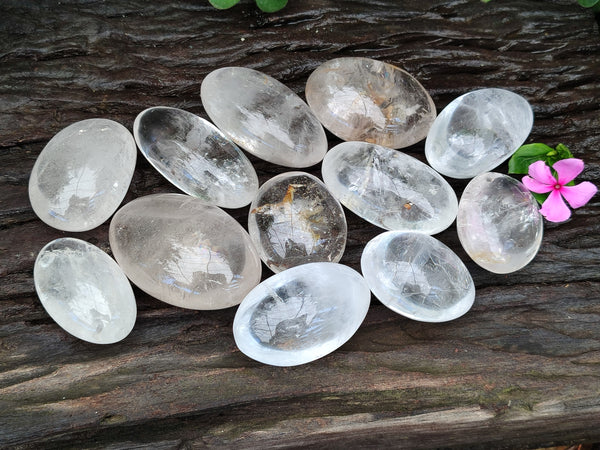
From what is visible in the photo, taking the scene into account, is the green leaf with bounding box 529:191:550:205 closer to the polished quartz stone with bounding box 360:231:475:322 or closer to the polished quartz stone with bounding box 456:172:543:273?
the polished quartz stone with bounding box 456:172:543:273

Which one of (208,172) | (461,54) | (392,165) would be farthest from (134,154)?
(461,54)

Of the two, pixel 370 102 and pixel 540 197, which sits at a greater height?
pixel 370 102

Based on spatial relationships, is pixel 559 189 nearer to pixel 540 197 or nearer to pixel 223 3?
pixel 540 197

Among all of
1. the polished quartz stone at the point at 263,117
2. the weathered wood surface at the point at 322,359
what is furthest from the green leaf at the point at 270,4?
the polished quartz stone at the point at 263,117

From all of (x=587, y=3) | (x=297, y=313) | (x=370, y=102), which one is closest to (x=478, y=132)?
(x=370, y=102)

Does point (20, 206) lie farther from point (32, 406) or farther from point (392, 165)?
point (392, 165)

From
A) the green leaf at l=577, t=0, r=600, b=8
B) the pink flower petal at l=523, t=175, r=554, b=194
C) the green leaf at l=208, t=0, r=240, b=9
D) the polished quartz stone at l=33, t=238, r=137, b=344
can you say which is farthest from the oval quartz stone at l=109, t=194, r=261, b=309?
the green leaf at l=577, t=0, r=600, b=8
